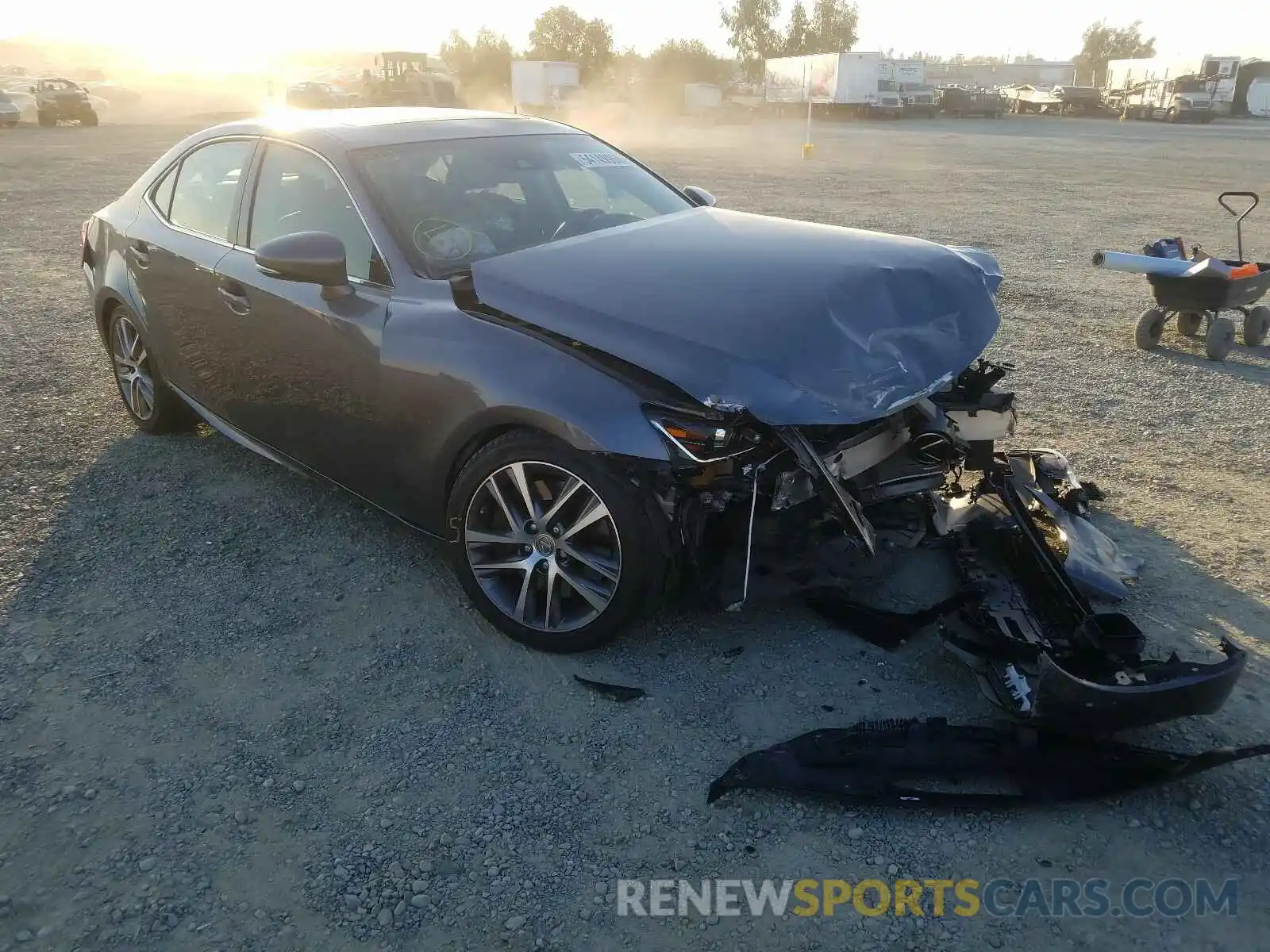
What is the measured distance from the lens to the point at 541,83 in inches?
1695

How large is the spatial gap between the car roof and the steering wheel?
1.99ft

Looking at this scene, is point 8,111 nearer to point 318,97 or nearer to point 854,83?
point 318,97

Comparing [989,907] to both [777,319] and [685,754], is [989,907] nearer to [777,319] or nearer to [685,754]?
[685,754]

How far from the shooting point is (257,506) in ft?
15.0

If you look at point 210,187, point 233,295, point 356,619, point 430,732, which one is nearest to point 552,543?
point 430,732

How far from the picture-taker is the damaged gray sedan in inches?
116

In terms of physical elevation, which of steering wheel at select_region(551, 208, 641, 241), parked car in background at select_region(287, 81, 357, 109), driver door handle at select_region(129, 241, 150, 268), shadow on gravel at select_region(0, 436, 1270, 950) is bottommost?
shadow on gravel at select_region(0, 436, 1270, 950)

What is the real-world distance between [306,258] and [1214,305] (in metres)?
6.19

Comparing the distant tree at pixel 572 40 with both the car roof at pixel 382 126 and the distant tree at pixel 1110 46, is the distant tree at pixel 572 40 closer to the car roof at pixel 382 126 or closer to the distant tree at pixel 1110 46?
the distant tree at pixel 1110 46

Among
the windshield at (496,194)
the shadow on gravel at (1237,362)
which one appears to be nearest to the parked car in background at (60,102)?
the windshield at (496,194)

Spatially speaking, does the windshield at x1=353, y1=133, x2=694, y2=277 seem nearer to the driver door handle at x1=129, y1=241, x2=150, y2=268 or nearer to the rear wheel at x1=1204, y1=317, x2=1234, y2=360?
the driver door handle at x1=129, y1=241, x2=150, y2=268

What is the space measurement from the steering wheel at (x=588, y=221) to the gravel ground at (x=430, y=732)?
5.04 ft

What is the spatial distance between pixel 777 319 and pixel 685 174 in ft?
57.9

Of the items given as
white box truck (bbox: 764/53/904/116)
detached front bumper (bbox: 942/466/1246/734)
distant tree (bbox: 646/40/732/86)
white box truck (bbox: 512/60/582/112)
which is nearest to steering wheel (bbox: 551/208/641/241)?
detached front bumper (bbox: 942/466/1246/734)
